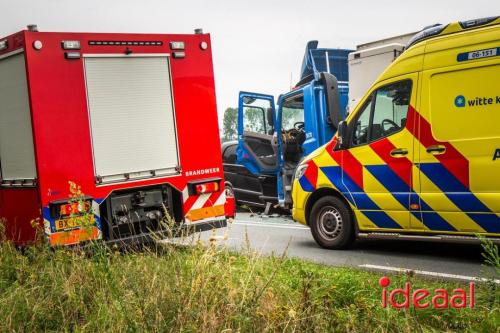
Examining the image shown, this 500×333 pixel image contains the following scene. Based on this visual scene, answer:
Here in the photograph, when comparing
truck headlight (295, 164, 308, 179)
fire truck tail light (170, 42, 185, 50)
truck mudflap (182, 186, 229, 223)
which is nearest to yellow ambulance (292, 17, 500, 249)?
truck headlight (295, 164, 308, 179)

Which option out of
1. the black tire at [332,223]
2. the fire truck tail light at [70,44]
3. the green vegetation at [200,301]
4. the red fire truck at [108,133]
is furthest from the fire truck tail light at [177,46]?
the green vegetation at [200,301]

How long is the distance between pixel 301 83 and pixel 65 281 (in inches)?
306

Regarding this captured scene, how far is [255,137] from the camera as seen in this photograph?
12.7 meters

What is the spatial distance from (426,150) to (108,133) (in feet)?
12.8

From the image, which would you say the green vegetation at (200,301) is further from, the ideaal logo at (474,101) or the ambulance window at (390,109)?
the ambulance window at (390,109)

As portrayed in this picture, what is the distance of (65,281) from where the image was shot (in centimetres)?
438

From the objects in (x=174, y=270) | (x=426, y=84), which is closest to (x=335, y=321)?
(x=174, y=270)

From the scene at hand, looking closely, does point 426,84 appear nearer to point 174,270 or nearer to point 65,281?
point 174,270

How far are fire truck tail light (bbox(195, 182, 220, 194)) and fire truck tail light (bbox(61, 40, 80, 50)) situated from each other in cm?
240

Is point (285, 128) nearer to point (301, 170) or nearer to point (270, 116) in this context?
point (270, 116)

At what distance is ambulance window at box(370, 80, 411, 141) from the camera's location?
661 centimetres

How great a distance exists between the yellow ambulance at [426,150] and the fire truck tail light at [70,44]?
11.7ft

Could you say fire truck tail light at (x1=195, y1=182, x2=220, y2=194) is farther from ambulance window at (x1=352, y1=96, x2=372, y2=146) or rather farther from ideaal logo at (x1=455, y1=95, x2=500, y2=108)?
ideaal logo at (x1=455, y1=95, x2=500, y2=108)

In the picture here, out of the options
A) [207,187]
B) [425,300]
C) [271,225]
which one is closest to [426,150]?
[425,300]
